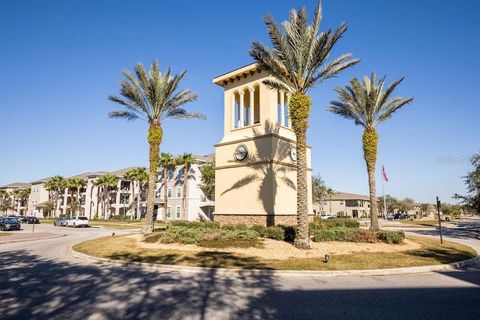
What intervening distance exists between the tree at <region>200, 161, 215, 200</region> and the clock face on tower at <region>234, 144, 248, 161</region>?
3011 centimetres

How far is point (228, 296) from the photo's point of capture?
843cm

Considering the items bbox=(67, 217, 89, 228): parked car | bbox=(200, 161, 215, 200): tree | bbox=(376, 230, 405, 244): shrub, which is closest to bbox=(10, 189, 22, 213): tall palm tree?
bbox=(67, 217, 89, 228): parked car

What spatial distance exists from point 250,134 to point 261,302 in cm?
1823

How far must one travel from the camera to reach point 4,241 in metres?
23.2

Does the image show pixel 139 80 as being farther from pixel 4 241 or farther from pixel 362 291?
pixel 362 291

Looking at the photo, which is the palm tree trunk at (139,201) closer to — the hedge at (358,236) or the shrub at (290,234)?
the shrub at (290,234)

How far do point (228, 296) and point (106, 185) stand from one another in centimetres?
6766

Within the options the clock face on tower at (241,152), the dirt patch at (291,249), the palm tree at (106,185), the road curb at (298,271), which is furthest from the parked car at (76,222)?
the road curb at (298,271)

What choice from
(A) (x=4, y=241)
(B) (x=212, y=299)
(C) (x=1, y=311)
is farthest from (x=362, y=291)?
(A) (x=4, y=241)

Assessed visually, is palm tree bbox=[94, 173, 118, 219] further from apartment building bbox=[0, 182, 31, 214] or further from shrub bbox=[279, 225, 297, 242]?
shrub bbox=[279, 225, 297, 242]

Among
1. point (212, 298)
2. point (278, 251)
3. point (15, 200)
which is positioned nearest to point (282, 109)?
point (278, 251)

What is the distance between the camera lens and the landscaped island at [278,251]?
12836 mm

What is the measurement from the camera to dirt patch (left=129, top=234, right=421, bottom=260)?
582 inches

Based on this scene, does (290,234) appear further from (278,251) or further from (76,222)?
(76,222)
